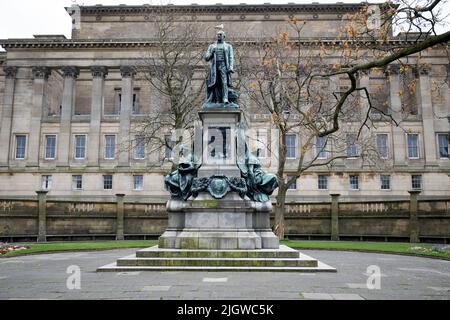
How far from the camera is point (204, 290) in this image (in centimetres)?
875

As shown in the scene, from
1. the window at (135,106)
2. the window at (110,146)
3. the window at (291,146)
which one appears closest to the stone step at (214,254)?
the window at (291,146)

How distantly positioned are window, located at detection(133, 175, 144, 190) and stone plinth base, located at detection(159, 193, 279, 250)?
42825 mm

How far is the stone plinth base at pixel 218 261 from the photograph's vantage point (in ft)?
39.5

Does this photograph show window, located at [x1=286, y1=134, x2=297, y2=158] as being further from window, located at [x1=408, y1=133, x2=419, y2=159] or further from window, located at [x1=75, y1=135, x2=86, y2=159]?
window, located at [x1=75, y1=135, x2=86, y2=159]

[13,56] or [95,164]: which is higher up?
[13,56]

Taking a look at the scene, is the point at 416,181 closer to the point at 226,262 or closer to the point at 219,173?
the point at 219,173

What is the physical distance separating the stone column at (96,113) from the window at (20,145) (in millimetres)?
8488

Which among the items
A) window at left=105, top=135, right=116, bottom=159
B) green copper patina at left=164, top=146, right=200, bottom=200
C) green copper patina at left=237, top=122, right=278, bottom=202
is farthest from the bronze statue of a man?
window at left=105, top=135, right=116, bottom=159

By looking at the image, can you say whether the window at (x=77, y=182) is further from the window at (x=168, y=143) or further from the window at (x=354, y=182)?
the window at (x=354, y=182)

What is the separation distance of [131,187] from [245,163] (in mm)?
42868

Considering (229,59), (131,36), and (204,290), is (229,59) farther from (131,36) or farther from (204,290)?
(131,36)

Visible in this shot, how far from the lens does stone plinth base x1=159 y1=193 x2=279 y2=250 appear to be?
13367 millimetres

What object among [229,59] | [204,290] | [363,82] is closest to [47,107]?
[363,82]

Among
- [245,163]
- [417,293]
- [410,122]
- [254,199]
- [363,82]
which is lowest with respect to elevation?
[417,293]
